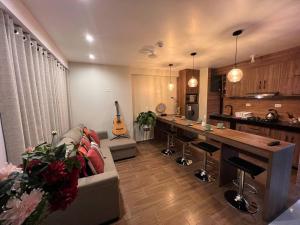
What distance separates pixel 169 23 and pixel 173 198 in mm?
2581

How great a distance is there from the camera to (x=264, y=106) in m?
3.57

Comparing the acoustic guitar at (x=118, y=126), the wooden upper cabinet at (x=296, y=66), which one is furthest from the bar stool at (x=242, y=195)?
the acoustic guitar at (x=118, y=126)

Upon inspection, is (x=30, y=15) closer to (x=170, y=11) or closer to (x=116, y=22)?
(x=116, y=22)

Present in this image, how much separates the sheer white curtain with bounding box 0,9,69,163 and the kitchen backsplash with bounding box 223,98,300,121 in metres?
4.86

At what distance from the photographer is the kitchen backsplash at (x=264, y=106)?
9.94ft

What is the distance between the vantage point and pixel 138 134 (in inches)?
187

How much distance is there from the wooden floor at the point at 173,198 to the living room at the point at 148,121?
17 millimetres

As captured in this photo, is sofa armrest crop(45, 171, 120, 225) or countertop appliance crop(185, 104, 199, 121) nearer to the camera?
sofa armrest crop(45, 171, 120, 225)

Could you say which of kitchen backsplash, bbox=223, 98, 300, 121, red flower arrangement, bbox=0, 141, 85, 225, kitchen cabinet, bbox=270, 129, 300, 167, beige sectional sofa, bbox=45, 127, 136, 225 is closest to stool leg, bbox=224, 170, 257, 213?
beige sectional sofa, bbox=45, 127, 136, 225

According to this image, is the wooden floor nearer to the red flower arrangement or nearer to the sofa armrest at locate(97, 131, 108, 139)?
the sofa armrest at locate(97, 131, 108, 139)

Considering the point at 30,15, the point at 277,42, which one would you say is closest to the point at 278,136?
the point at 277,42

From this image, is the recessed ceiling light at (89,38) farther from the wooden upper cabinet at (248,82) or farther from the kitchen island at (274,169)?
the wooden upper cabinet at (248,82)

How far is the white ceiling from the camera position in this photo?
4.80ft

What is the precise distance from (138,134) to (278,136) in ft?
12.3
